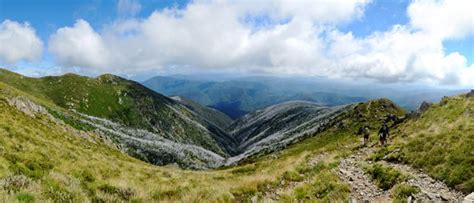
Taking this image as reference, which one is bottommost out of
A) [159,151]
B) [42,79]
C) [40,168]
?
[159,151]

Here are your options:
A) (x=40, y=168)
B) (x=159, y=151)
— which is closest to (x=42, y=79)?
(x=159, y=151)

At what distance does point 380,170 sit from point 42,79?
209436mm

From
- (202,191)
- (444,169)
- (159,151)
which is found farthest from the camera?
(159,151)

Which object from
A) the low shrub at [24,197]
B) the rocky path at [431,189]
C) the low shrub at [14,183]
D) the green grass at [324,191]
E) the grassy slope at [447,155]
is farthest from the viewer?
the grassy slope at [447,155]

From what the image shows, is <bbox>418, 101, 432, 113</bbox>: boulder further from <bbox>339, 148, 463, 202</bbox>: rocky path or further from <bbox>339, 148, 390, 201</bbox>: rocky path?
<bbox>339, 148, 463, 202</bbox>: rocky path

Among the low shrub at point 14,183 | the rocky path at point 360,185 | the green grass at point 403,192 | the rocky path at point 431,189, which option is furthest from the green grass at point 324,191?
the low shrub at point 14,183

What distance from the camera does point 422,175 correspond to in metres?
17.7

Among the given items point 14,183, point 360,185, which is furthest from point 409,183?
point 14,183

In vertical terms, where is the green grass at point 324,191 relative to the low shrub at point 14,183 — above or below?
below

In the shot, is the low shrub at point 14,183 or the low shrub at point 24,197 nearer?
the low shrub at point 24,197

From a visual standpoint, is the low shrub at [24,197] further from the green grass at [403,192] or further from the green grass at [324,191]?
the green grass at [403,192]

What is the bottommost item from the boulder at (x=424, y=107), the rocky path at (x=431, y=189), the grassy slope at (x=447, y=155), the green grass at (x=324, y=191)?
the green grass at (x=324, y=191)

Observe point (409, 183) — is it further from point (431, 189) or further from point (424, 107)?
point (424, 107)

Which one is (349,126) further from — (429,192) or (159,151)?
(429,192)
